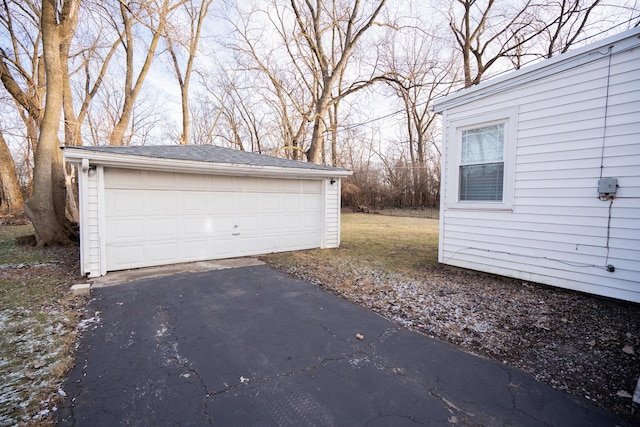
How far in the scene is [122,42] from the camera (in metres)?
12.8

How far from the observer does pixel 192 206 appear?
659cm

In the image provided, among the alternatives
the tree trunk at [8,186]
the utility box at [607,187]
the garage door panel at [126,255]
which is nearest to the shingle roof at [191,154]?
the garage door panel at [126,255]

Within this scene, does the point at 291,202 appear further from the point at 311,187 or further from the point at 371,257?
the point at 371,257

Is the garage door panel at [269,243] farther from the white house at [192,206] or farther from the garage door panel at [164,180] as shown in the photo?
the garage door panel at [164,180]

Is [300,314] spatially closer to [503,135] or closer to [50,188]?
[503,135]

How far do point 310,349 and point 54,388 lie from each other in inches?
79.1

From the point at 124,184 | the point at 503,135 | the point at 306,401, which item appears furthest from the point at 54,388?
the point at 503,135

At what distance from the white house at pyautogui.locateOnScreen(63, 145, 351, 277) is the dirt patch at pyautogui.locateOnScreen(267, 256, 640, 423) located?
2.57m

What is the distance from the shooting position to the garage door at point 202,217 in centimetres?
580

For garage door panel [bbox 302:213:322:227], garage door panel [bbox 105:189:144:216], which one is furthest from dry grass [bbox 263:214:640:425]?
garage door panel [bbox 105:189:144:216]

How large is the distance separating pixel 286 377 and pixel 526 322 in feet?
9.37

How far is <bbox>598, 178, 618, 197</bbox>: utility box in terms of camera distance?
378cm

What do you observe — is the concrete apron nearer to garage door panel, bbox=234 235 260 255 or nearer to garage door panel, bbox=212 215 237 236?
garage door panel, bbox=234 235 260 255

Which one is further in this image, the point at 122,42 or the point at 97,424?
the point at 122,42
